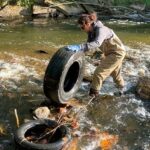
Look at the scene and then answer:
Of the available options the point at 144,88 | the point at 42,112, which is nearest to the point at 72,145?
the point at 42,112

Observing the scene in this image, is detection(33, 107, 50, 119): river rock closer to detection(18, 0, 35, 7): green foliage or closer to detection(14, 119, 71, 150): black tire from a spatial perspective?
detection(14, 119, 71, 150): black tire

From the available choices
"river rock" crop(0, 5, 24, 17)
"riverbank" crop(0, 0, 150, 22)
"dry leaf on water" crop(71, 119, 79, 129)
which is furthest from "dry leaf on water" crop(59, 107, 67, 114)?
"river rock" crop(0, 5, 24, 17)

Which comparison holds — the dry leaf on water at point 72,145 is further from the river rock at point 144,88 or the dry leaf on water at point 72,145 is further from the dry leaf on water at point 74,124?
the river rock at point 144,88

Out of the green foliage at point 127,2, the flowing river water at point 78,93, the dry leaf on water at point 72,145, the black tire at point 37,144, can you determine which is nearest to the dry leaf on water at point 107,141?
the flowing river water at point 78,93

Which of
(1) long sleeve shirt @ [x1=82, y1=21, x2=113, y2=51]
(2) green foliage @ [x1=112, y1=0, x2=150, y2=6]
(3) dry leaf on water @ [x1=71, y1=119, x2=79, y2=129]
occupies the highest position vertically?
(1) long sleeve shirt @ [x1=82, y1=21, x2=113, y2=51]

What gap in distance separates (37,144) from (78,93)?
3.30 metres

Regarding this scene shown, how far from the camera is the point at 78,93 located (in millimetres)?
9547

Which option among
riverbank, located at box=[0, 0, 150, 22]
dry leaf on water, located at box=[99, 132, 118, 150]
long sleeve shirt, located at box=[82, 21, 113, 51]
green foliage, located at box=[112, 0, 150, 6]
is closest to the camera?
dry leaf on water, located at box=[99, 132, 118, 150]

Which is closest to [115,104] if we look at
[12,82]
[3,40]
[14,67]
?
[12,82]

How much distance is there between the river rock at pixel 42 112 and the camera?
7883mm

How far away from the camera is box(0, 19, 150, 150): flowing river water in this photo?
24.7 feet

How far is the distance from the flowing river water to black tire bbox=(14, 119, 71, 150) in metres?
0.32

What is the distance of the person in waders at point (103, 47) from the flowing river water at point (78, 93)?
458 millimetres

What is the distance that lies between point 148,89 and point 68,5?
42.1ft
